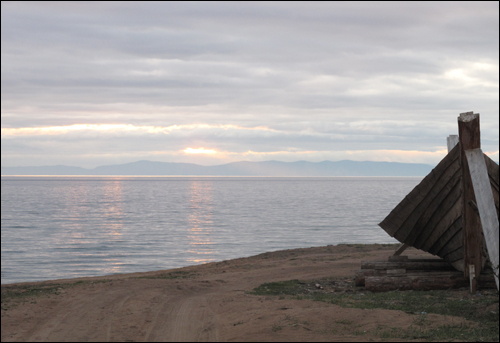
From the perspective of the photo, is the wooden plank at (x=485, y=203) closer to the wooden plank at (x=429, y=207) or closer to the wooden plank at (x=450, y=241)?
the wooden plank at (x=429, y=207)

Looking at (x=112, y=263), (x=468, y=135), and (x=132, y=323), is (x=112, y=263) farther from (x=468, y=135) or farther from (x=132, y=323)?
(x=468, y=135)

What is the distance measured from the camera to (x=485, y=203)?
9312 mm

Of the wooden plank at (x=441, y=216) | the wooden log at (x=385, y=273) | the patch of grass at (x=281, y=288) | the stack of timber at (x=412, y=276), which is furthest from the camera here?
the wooden log at (x=385, y=273)

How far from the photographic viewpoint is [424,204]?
13617 mm

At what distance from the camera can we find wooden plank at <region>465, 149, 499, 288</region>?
8977 mm

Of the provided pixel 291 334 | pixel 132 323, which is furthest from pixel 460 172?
pixel 132 323

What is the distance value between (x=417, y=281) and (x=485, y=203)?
17.1 feet

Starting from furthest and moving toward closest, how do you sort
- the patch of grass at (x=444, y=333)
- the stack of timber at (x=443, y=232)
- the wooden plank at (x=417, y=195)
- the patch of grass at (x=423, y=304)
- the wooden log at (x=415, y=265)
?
the wooden log at (x=415, y=265), the wooden plank at (x=417, y=195), the stack of timber at (x=443, y=232), the patch of grass at (x=423, y=304), the patch of grass at (x=444, y=333)

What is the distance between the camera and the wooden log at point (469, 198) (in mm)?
10156

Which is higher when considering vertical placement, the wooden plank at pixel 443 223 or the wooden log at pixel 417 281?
the wooden plank at pixel 443 223

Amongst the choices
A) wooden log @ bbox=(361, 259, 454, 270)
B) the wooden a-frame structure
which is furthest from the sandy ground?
wooden log @ bbox=(361, 259, 454, 270)

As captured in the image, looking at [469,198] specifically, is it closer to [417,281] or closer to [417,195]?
[417,195]

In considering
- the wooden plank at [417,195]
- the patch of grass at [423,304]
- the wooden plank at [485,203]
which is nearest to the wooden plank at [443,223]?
the wooden plank at [417,195]

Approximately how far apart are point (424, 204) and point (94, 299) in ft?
32.0
